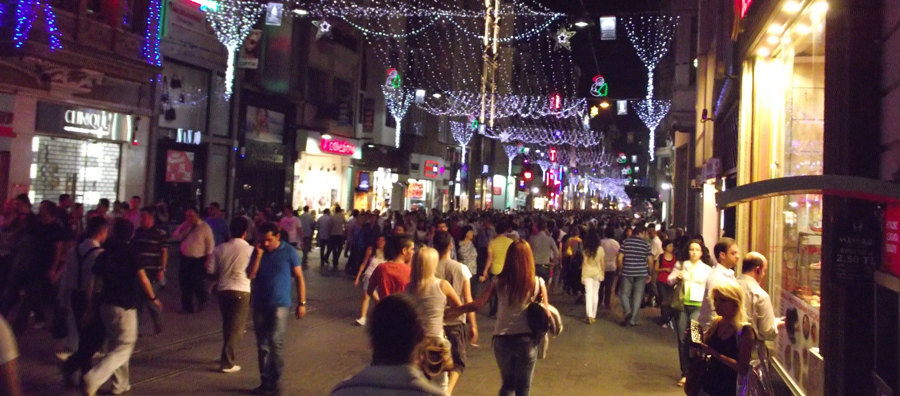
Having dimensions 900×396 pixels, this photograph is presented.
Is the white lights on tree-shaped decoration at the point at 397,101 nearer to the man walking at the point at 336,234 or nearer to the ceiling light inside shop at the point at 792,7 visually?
the man walking at the point at 336,234

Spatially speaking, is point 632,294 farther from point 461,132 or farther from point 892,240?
point 461,132

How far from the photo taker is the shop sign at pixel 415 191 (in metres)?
44.8

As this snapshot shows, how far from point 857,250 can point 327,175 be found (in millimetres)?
29770

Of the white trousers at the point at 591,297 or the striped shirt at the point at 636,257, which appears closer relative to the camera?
the striped shirt at the point at 636,257

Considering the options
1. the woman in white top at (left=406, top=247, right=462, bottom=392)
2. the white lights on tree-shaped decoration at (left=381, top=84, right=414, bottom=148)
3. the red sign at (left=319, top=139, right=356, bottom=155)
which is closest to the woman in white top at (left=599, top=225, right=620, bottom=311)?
the woman in white top at (left=406, top=247, right=462, bottom=392)

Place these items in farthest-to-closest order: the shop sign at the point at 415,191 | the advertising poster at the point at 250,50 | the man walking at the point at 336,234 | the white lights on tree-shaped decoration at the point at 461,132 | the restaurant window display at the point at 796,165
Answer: the white lights on tree-shaped decoration at the point at 461,132 → the shop sign at the point at 415,191 → the advertising poster at the point at 250,50 → the man walking at the point at 336,234 → the restaurant window display at the point at 796,165

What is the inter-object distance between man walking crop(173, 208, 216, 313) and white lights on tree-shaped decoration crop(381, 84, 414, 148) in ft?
79.2

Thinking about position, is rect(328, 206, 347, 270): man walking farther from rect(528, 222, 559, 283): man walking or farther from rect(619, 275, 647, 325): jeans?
rect(619, 275, 647, 325): jeans

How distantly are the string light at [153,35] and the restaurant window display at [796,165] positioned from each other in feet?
50.8

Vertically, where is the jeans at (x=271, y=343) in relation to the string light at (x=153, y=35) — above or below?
below

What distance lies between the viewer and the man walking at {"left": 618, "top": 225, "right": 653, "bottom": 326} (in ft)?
42.3

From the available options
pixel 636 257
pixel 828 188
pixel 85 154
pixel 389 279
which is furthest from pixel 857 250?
pixel 85 154

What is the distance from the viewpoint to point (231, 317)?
27.2 ft

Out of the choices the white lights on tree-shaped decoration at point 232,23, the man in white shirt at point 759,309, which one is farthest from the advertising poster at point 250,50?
the man in white shirt at point 759,309
